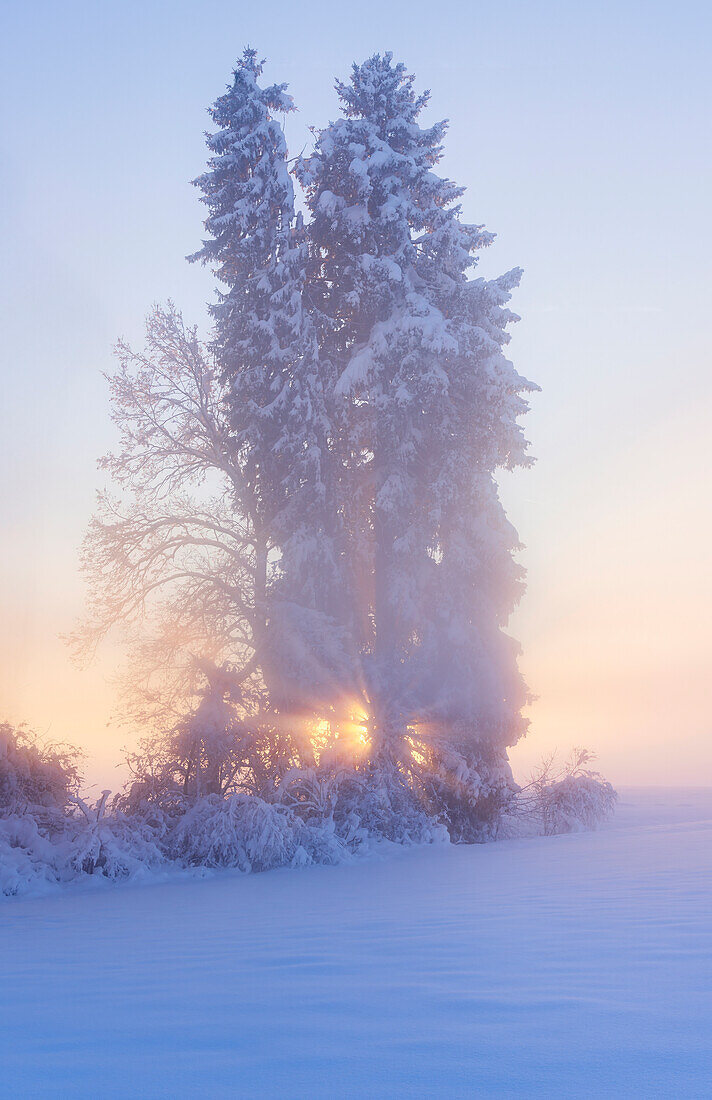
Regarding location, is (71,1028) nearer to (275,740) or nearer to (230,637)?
(275,740)

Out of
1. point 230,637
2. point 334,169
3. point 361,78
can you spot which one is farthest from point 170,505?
point 361,78

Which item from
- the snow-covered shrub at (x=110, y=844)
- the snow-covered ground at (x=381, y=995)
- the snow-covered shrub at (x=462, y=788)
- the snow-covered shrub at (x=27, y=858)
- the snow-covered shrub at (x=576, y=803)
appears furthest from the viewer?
the snow-covered shrub at (x=576, y=803)

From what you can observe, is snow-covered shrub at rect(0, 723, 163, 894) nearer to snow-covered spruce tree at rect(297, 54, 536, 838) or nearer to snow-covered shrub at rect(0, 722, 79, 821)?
snow-covered shrub at rect(0, 722, 79, 821)

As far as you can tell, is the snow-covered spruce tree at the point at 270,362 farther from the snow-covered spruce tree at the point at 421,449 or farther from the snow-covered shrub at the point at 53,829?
the snow-covered shrub at the point at 53,829

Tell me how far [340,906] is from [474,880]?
7.94ft

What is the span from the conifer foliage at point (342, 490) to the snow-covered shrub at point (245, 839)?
106cm

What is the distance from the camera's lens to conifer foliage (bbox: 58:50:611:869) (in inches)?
755

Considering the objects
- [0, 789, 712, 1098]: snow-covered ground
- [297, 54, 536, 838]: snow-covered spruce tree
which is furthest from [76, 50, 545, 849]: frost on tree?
[0, 789, 712, 1098]: snow-covered ground

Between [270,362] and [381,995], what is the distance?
18.2 m

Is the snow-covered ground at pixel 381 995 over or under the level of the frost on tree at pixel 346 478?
under

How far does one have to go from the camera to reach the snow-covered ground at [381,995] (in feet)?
12.2

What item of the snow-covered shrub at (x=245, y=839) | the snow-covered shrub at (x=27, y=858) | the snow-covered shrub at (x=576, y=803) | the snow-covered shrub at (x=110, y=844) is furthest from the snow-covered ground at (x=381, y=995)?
the snow-covered shrub at (x=576, y=803)

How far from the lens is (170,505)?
2339 centimetres

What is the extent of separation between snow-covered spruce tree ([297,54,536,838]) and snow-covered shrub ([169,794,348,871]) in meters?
3.09
